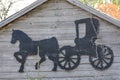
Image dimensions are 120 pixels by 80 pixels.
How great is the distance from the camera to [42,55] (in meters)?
13.7

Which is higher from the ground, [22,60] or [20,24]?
[20,24]

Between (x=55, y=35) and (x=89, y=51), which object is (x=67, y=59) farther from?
(x=55, y=35)

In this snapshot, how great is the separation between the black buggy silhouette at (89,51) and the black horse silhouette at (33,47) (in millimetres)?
283

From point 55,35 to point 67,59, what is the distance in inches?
37.1

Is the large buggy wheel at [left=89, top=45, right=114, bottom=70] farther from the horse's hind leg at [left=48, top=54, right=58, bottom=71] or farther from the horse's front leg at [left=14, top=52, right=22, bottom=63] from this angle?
the horse's front leg at [left=14, top=52, right=22, bottom=63]

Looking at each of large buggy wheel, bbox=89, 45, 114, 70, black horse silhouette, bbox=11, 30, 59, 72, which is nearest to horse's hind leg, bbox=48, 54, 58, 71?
black horse silhouette, bbox=11, 30, 59, 72

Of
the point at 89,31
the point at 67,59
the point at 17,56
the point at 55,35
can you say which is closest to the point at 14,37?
the point at 17,56

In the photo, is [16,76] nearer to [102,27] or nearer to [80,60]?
[80,60]

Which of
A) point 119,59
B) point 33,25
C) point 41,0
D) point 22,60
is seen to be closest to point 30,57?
point 22,60

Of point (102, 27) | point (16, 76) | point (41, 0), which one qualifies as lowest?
point (16, 76)

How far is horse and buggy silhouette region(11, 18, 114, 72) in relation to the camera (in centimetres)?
1372

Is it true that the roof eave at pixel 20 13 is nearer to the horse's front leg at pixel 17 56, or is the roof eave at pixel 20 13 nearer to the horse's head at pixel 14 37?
the horse's head at pixel 14 37

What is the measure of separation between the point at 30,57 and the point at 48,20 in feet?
4.74

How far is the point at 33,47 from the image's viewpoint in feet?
45.3
